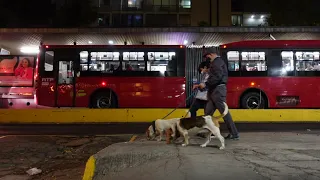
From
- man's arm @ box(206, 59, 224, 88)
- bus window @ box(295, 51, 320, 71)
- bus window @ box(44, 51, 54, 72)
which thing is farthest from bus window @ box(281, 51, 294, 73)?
bus window @ box(44, 51, 54, 72)

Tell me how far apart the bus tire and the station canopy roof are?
4839mm

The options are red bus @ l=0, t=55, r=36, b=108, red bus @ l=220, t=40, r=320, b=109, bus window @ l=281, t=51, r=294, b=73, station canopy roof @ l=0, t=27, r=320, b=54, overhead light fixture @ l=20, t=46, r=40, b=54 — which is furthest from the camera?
overhead light fixture @ l=20, t=46, r=40, b=54

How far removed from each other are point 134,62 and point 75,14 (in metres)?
30.7

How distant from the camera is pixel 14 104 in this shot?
18.9m

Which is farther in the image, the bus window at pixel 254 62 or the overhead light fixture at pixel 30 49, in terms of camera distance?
the overhead light fixture at pixel 30 49

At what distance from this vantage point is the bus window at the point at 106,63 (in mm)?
15414

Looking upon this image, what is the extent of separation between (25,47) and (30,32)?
14.0ft

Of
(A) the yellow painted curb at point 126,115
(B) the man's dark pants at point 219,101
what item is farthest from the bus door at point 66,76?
(B) the man's dark pants at point 219,101

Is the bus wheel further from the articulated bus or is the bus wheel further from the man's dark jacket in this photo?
the man's dark jacket

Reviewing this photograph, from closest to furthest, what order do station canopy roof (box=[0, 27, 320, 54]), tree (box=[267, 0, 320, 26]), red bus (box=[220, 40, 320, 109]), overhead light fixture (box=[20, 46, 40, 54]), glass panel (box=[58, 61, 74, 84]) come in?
red bus (box=[220, 40, 320, 109])
glass panel (box=[58, 61, 74, 84])
station canopy roof (box=[0, 27, 320, 54])
overhead light fixture (box=[20, 46, 40, 54])
tree (box=[267, 0, 320, 26])

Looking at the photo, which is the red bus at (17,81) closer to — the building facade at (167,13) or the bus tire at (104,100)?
the bus tire at (104,100)

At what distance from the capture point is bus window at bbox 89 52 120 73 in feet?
50.6

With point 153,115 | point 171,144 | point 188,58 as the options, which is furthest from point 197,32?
point 171,144

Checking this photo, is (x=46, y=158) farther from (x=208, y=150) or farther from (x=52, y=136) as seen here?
(x=208, y=150)
